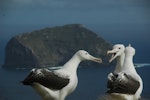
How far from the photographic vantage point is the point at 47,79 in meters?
4.80

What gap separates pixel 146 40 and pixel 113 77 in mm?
2793

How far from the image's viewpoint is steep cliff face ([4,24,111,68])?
7.19m

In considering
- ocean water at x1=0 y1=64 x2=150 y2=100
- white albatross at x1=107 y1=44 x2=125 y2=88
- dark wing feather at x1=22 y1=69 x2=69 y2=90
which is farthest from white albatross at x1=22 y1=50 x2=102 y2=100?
ocean water at x1=0 y1=64 x2=150 y2=100

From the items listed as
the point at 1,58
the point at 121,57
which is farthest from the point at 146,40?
the point at 121,57

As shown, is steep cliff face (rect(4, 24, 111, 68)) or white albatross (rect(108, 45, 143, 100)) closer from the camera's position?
white albatross (rect(108, 45, 143, 100))

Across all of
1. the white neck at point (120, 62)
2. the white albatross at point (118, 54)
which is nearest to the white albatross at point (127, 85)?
the white albatross at point (118, 54)

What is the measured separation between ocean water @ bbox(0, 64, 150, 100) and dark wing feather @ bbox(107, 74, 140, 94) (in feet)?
7.46

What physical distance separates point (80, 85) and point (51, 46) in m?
0.58

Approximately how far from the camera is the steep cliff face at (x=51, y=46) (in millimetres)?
7188

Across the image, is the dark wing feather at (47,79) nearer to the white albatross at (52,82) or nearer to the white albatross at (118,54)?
the white albatross at (52,82)

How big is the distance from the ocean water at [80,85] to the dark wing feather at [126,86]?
227 cm

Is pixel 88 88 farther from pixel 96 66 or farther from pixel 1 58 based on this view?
pixel 1 58

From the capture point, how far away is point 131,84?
4766 millimetres

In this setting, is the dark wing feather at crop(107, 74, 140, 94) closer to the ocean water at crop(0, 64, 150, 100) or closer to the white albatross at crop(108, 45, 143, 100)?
the white albatross at crop(108, 45, 143, 100)
